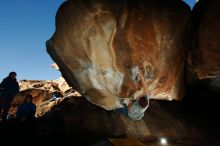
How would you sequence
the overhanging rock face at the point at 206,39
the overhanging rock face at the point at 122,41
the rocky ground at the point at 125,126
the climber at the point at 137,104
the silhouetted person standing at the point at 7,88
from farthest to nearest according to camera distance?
the silhouetted person standing at the point at 7,88 < the rocky ground at the point at 125,126 < the climber at the point at 137,104 < the overhanging rock face at the point at 206,39 < the overhanging rock face at the point at 122,41

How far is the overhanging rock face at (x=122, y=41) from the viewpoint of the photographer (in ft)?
21.6

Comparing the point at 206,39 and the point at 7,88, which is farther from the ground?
the point at 7,88

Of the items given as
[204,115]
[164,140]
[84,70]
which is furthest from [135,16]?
[204,115]

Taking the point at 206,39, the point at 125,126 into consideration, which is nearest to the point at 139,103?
the point at 206,39

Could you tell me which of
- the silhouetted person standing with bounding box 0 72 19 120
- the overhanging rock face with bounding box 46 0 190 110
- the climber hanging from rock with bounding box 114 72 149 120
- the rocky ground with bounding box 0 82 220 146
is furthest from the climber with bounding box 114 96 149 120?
the silhouetted person standing with bounding box 0 72 19 120

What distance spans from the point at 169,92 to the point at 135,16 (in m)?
2.95

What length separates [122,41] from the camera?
265 inches

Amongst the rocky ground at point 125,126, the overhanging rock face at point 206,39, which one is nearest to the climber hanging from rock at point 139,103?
the rocky ground at point 125,126

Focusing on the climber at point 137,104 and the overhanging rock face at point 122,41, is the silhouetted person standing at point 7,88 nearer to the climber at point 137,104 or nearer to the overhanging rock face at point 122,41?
the overhanging rock face at point 122,41

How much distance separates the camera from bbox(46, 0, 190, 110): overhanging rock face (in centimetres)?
658

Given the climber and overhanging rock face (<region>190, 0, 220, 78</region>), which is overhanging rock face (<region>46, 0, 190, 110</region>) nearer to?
the climber

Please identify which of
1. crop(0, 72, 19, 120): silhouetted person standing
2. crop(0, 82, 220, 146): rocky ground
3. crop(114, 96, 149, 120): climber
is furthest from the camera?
crop(0, 72, 19, 120): silhouetted person standing

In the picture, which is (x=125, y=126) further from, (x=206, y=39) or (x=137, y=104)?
(x=206, y=39)

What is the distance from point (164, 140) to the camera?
30.5ft
